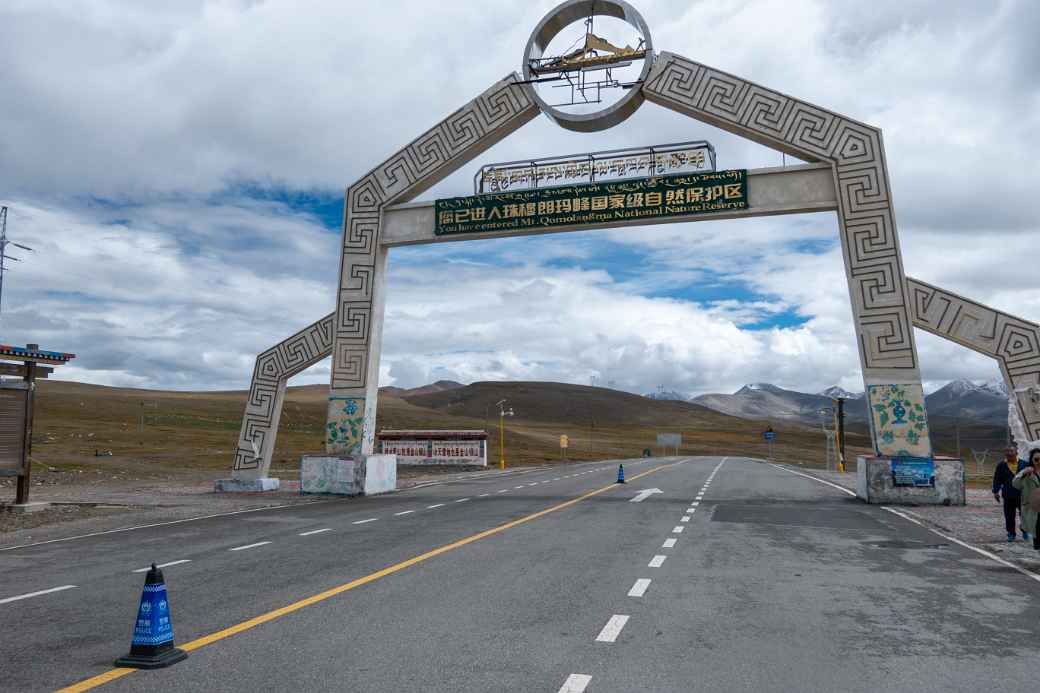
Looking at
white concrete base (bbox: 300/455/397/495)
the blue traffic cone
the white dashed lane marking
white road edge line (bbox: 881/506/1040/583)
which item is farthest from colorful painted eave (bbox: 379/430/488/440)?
the blue traffic cone

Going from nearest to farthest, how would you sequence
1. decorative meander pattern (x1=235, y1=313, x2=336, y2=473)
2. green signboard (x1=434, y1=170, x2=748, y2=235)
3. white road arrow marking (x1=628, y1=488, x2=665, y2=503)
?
white road arrow marking (x1=628, y1=488, x2=665, y2=503)
green signboard (x1=434, y1=170, x2=748, y2=235)
decorative meander pattern (x1=235, y1=313, x2=336, y2=473)

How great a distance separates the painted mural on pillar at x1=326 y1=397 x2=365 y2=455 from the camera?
87.1 ft

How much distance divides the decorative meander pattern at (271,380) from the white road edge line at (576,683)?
76.3 feet

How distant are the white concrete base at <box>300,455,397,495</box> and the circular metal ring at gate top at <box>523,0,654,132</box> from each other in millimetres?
13024

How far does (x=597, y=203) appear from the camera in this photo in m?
25.5

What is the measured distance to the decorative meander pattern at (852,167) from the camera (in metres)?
22.4

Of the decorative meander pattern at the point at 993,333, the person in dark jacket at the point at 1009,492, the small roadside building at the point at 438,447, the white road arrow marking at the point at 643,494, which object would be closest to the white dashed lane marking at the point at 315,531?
the white road arrow marking at the point at 643,494

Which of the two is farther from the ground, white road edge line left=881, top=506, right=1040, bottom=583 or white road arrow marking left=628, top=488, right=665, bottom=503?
white road arrow marking left=628, top=488, right=665, bottom=503

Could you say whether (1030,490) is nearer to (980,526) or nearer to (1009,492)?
(1009,492)

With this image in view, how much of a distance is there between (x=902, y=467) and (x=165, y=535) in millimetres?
18485

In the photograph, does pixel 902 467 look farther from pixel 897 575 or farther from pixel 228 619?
pixel 228 619

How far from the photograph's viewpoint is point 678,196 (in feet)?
80.9

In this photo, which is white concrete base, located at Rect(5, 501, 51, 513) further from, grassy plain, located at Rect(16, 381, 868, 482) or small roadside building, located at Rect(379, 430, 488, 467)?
small roadside building, located at Rect(379, 430, 488, 467)

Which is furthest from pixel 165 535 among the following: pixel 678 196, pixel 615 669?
pixel 678 196
